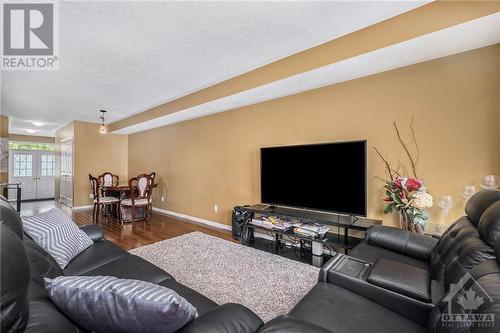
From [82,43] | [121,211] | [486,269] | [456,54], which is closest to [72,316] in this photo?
[486,269]

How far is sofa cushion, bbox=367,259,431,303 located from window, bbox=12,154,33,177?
11212mm

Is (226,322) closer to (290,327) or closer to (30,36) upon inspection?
(290,327)

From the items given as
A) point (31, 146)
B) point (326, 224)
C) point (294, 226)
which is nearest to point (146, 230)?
point (294, 226)

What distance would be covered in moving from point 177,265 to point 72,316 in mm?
2013

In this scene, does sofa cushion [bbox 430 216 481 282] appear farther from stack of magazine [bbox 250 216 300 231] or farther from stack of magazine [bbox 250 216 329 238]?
stack of magazine [bbox 250 216 300 231]

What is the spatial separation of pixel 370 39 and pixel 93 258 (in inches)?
125

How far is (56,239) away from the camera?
173 cm

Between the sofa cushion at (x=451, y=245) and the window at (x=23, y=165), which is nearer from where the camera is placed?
the sofa cushion at (x=451, y=245)

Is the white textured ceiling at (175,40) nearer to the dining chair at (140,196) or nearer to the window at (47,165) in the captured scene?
the dining chair at (140,196)

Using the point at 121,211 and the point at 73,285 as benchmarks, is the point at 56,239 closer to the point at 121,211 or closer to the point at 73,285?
the point at 73,285

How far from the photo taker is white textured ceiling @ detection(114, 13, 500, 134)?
1.83m

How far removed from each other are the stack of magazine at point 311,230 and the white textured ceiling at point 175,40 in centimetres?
216

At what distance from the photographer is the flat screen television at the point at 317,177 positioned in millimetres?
2557

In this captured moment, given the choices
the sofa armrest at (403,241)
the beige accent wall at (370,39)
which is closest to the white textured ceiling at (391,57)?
the beige accent wall at (370,39)
